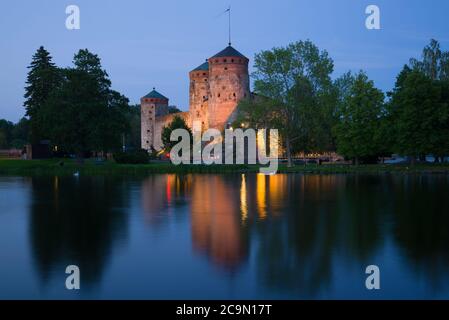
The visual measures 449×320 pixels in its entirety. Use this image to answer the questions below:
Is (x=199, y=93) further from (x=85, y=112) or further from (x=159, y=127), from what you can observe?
(x=85, y=112)

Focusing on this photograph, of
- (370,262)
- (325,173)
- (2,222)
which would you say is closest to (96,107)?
(325,173)

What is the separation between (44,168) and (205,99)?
110ft

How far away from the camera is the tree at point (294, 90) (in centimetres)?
5253

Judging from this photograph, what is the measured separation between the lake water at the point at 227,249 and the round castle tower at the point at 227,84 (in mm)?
48242

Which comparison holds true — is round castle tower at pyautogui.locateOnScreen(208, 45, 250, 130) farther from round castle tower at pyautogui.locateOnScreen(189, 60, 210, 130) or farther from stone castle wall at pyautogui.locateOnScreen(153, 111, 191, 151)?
stone castle wall at pyautogui.locateOnScreen(153, 111, 191, 151)

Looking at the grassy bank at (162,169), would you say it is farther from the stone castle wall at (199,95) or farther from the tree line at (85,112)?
the stone castle wall at (199,95)

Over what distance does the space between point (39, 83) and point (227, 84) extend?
24.2m

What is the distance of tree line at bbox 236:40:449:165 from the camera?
1741 inches

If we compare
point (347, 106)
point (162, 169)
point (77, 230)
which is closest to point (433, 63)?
point (347, 106)

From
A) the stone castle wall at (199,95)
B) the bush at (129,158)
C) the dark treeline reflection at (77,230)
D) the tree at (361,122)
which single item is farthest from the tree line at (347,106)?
the dark treeline reflection at (77,230)

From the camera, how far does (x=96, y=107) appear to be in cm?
5034

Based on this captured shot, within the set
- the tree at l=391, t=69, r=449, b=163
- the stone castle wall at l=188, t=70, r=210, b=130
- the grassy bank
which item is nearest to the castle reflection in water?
the grassy bank

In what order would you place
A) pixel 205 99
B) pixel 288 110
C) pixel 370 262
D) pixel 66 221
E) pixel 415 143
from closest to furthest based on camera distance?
pixel 370 262, pixel 66 221, pixel 415 143, pixel 288 110, pixel 205 99

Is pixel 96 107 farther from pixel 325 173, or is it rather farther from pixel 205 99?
pixel 205 99
